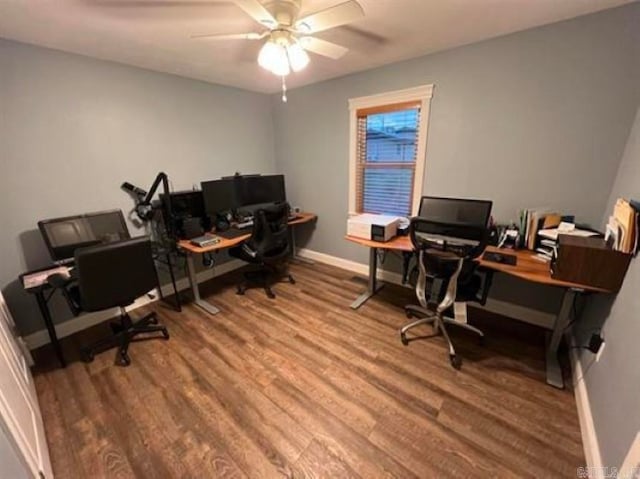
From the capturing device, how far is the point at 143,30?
1854 mm

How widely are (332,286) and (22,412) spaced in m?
2.50

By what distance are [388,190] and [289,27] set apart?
194cm

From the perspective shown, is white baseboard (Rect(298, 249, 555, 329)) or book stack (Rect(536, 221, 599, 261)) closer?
book stack (Rect(536, 221, 599, 261))

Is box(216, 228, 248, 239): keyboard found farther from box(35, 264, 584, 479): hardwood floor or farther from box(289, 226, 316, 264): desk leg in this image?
box(289, 226, 316, 264): desk leg

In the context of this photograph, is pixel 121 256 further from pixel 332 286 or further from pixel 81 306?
pixel 332 286

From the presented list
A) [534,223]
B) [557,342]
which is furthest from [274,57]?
[557,342]

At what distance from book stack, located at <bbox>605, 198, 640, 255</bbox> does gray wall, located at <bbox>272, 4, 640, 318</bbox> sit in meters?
0.58

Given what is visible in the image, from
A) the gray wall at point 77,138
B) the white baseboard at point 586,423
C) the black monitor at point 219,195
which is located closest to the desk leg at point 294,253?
the black monitor at point 219,195

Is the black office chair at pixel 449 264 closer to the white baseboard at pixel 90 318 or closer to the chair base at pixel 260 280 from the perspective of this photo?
A: the chair base at pixel 260 280

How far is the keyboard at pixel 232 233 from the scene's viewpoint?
9.26 feet

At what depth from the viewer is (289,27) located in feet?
5.05

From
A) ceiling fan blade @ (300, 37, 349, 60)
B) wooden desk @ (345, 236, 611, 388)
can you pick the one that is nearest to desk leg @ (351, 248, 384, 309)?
wooden desk @ (345, 236, 611, 388)

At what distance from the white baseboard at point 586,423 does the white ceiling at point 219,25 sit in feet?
7.70

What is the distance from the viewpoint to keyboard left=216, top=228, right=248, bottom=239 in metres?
2.82
